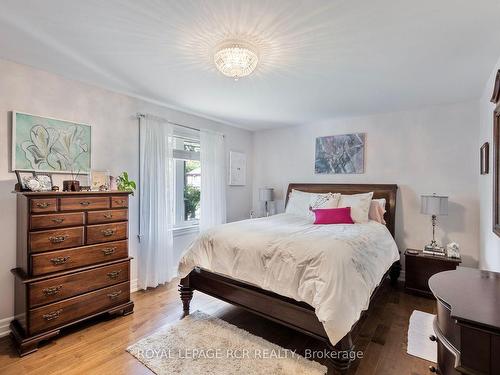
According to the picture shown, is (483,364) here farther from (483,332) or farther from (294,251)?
(294,251)

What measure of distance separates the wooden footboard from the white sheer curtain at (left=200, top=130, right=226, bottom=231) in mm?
1462

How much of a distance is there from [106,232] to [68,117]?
125 centimetres

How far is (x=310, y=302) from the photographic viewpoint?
5.92ft

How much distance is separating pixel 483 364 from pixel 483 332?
102 mm

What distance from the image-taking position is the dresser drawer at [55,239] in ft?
6.72

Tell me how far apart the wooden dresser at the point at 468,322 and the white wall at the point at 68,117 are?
307 centimetres

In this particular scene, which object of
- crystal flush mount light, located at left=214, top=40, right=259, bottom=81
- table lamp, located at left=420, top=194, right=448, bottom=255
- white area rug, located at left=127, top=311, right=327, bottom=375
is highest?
crystal flush mount light, located at left=214, top=40, right=259, bottom=81

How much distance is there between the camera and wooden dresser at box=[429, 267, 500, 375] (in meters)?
0.80

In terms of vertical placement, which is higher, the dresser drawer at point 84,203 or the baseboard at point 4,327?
the dresser drawer at point 84,203

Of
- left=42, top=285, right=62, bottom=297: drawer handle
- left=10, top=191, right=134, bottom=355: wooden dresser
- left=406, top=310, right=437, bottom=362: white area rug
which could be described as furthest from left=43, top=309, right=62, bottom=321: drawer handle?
left=406, top=310, right=437, bottom=362: white area rug

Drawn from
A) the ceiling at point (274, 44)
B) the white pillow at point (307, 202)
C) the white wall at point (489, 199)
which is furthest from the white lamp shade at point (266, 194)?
the white wall at point (489, 199)

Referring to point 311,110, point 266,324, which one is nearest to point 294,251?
point 266,324

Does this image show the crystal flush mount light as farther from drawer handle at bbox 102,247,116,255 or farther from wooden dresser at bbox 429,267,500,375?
drawer handle at bbox 102,247,116,255

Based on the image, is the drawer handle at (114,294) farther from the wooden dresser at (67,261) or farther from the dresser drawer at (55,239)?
the dresser drawer at (55,239)
